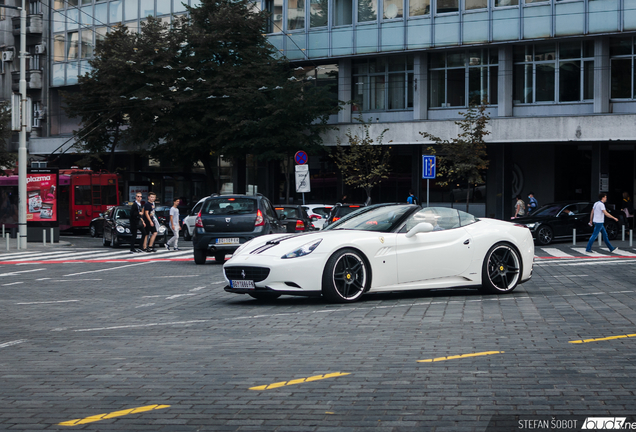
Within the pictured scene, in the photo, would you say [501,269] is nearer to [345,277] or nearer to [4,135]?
[345,277]

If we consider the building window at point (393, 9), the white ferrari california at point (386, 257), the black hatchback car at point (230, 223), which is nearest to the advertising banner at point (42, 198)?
the black hatchback car at point (230, 223)

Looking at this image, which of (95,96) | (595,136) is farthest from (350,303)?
(95,96)

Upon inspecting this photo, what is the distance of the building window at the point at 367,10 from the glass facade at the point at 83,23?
1280 cm

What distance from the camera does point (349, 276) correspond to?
11.2 m

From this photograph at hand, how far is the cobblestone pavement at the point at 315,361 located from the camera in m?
5.18

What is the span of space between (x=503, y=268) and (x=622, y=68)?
26.9m

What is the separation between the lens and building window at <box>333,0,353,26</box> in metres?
42.1

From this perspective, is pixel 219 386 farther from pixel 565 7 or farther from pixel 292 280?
pixel 565 7

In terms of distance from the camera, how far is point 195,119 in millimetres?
42375

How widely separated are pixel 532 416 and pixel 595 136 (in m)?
33.1

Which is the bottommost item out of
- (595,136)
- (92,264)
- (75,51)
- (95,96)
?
(92,264)

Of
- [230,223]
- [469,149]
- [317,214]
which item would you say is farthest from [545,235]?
[230,223]

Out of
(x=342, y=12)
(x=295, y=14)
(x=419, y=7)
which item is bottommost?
(x=419, y=7)

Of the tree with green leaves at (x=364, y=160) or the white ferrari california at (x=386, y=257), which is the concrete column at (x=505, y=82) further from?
the white ferrari california at (x=386, y=257)
